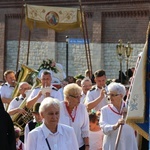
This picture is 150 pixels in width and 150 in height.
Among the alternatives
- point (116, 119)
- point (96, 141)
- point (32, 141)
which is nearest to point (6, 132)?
point (32, 141)

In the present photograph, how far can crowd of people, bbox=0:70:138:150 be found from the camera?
5977mm

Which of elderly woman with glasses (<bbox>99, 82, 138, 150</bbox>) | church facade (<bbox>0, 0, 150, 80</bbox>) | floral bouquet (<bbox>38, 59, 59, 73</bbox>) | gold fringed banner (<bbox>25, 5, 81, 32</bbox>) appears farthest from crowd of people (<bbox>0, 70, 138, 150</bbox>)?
church facade (<bbox>0, 0, 150, 80</bbox>)

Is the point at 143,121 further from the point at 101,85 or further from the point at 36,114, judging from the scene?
the point at 101,85

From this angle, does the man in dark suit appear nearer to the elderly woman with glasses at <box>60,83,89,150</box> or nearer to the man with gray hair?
the elderly woman with glasses at <box>60,83,89,150</box>

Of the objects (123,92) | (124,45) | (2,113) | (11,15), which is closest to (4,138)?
(2,113)

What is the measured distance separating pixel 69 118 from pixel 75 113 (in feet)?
0.38

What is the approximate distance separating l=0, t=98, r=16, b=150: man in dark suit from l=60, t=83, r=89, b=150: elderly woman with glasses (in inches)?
56.5

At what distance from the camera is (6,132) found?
6.39 m

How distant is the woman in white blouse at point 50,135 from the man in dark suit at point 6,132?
1.38ft

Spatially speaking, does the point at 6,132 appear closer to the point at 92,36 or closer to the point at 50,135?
the point at 50,135

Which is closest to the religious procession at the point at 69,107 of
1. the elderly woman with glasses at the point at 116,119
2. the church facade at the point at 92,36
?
the elderly woman with glasses at the point at 116,119

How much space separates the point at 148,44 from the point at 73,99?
197 cm

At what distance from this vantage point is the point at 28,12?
771 inches

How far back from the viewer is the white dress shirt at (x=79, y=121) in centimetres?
786
